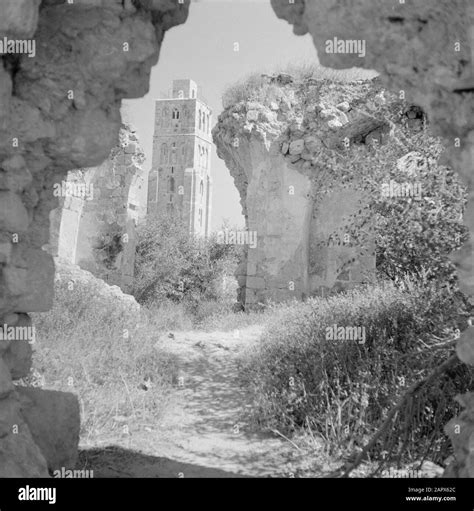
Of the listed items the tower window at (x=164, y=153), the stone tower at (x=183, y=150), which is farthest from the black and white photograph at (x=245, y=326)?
the tower window at (x=164, y=153)

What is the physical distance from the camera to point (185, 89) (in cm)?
4022

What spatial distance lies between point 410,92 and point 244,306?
931 centimetres

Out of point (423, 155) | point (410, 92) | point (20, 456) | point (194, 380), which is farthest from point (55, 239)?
point (410, 92)

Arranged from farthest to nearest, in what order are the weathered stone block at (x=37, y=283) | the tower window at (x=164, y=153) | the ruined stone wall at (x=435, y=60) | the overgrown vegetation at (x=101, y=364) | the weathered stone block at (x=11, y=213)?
the tower window at (x=164, y=153)
the overgrown vegetation at (x=101, y=364)
the weathered stone block at (x=37, y=283)
the weathered stone block at (x=11, y=213)
the ruined stone wall at (x=435, y=60)

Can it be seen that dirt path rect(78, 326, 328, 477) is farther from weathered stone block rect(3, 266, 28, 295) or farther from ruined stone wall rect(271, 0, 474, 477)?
ruined stone wall rect(271, 0, 474, 477)

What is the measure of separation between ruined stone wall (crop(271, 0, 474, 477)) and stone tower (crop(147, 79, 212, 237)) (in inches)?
1392

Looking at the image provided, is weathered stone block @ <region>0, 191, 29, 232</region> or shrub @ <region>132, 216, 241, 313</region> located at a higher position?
shrub @ <region>132, 216, 241, 313</region>

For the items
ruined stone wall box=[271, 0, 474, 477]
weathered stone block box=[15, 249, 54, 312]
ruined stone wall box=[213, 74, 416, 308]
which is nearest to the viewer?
ruined stone wall box=[271, 0, 474, 477]

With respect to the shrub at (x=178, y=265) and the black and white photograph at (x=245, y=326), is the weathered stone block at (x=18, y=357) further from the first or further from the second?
the shrub at (x=178, y=265)

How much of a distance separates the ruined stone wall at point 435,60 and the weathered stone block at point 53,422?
2483 millimetres

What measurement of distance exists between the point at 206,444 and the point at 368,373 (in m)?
1.63

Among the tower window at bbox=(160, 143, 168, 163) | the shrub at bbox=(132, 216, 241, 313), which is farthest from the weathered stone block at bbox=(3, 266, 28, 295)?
the tower window at bbox=(160, 143, 168, 163)

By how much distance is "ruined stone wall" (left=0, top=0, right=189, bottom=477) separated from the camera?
3.12m

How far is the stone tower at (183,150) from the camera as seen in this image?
38.9 m
